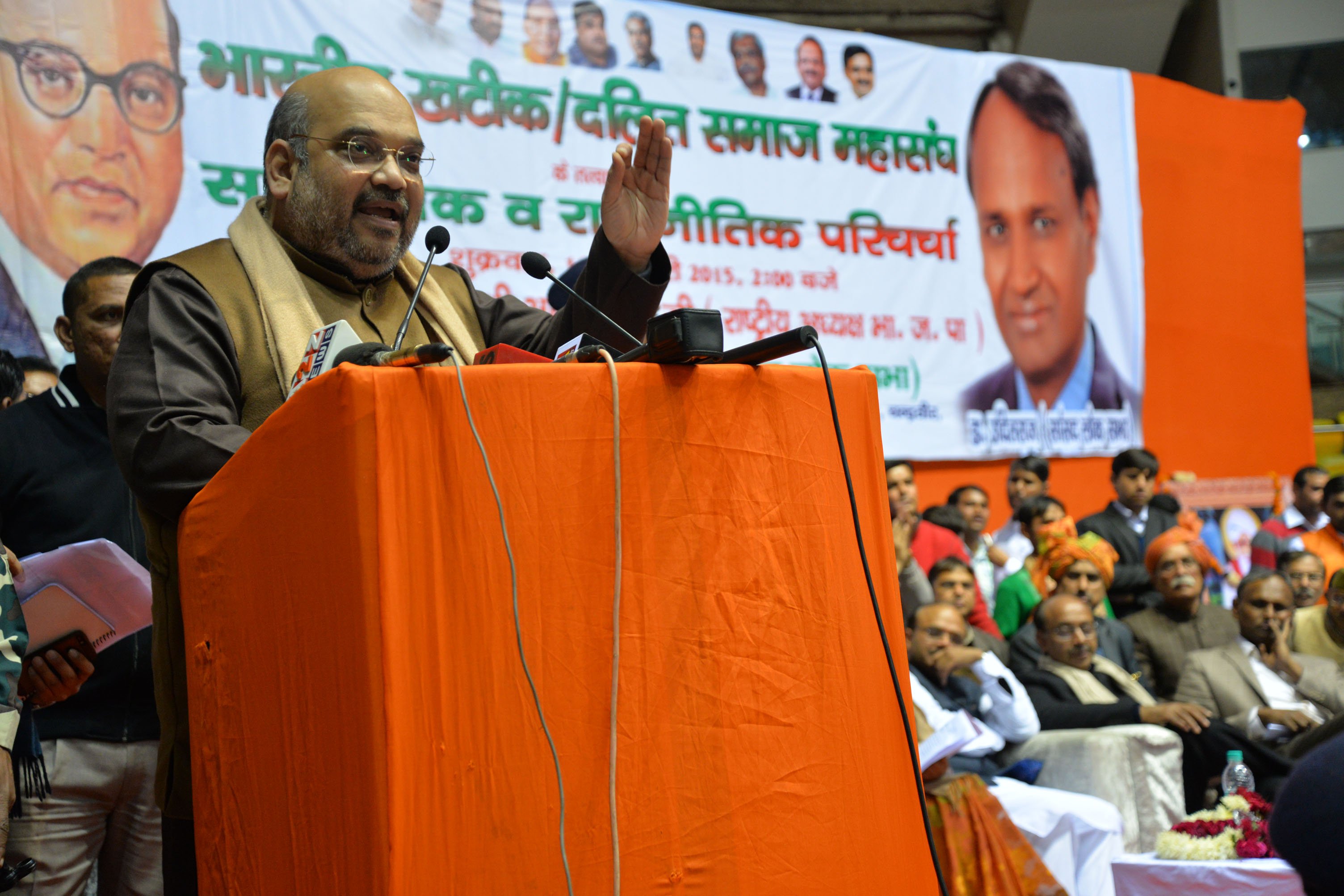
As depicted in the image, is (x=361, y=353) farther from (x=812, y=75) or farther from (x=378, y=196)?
(x=812, y=75)

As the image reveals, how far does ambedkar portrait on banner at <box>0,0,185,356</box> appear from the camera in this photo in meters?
4.50

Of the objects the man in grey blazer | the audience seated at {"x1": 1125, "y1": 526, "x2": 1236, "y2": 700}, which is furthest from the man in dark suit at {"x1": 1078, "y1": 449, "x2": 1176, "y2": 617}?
the man in grey blazer

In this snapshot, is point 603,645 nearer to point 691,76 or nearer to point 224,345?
point 224,345

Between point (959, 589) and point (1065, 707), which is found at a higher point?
point (959, 589)

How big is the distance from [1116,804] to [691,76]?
4005 mm

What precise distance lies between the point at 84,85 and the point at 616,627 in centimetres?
444

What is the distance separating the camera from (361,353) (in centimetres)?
116

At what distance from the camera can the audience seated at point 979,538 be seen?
5.72m

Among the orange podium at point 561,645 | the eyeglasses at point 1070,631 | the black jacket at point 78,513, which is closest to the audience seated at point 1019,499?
the eyeglasses at point 1070,631

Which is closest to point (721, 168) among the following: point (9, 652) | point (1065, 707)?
point (1065, 707)

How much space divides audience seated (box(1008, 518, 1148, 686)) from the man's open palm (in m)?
3.35

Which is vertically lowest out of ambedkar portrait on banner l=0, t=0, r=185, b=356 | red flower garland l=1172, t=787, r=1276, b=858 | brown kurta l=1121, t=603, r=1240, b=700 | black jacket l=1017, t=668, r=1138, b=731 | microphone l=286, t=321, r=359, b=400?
red flower garland l=1172, t=787, r=1276, b=858

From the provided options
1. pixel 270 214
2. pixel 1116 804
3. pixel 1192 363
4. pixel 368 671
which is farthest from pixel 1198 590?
pixel 368 671

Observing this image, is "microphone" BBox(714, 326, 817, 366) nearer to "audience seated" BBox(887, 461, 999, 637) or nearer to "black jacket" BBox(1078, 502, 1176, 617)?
"audience seated" BBox(887, 461, 999, 637)
